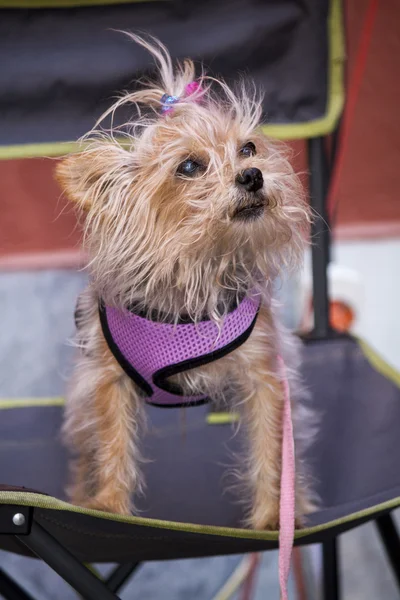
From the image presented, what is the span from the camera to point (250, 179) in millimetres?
765

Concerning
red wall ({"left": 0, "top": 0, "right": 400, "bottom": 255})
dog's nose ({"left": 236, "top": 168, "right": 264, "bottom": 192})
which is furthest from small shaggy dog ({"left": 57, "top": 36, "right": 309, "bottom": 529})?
red wall ({"left": 0, "top": 0, "right": 400, "bottom": 255})

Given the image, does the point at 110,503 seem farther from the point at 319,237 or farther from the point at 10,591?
the point at 319,237

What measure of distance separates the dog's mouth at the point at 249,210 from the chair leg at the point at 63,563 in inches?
13.3

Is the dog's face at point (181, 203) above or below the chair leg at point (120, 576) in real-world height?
above

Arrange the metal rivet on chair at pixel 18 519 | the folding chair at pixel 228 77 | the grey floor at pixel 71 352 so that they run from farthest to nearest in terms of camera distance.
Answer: the grey floor at pixel 71 352, the folding chair at pixel 228 77, the metal rivet on chair at pixel 18 519

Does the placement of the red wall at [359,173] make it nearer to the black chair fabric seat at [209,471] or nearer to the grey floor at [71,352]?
the grey floor at [71,352]

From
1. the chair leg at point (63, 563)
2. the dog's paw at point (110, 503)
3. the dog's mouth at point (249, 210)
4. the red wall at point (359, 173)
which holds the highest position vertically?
the red wall at point (359, 173)

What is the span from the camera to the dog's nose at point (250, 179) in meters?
0.76

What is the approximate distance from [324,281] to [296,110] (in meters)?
0.28

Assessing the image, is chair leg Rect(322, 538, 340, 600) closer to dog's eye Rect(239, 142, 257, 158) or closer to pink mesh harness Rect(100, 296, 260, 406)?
pink mesh harness Rect(100, 296, 260, 406)

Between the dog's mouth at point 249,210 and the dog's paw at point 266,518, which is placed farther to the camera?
the dog's paw at point 266,518

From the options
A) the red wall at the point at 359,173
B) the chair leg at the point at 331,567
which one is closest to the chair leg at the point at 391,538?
the chair leg at the point at 331,567

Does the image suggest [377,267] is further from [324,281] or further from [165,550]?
[165,550]

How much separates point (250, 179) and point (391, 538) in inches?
23.6
